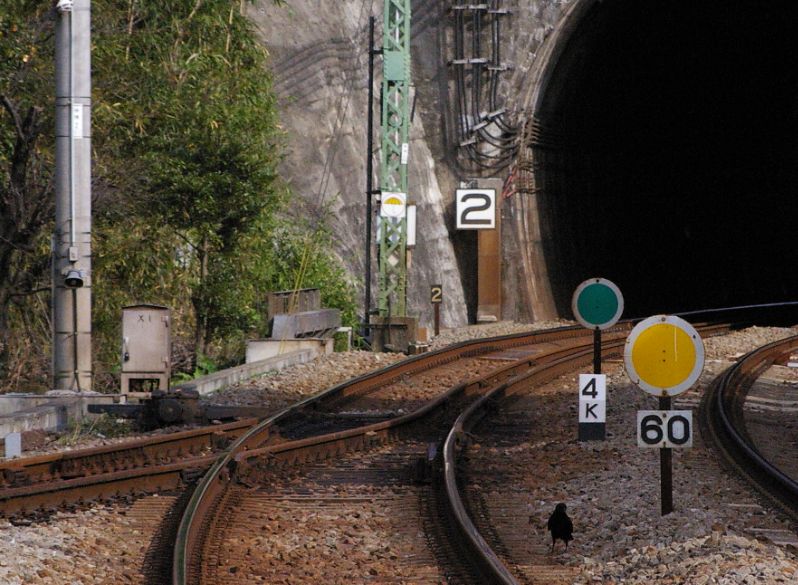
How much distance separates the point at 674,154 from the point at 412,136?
9.68 meters

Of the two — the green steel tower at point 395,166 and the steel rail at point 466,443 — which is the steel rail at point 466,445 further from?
the green steel tower at point 395,166

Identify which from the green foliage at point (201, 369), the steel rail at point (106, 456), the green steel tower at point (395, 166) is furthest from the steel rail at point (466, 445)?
the green foliage at point (201, 369)

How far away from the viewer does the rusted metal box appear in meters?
12.8

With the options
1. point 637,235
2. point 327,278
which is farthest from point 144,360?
point 637,235

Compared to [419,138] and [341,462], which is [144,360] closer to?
[341,462]

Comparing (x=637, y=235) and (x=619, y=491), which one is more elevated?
(x=637, y=235)

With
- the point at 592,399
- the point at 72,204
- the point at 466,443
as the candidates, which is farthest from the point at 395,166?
the point at 592,399

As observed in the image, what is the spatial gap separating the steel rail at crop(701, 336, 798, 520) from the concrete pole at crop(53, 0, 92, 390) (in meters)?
6.17

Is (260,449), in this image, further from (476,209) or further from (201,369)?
(476,209)

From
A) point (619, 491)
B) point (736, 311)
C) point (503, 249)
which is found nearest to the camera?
point (619, 491)

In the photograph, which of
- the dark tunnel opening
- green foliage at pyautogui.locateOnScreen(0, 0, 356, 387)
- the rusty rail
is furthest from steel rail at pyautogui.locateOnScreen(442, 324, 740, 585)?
the dark tunnel opening

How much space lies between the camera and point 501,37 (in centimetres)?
2922

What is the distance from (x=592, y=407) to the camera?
1004 centimetres

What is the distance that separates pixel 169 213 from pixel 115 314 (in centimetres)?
209
